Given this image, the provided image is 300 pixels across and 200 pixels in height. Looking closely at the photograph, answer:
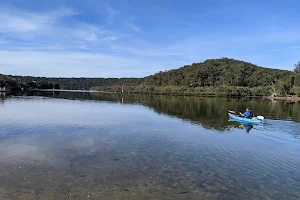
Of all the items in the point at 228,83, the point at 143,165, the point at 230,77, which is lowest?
the point at 143,165

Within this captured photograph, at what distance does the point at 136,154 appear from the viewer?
1538cm

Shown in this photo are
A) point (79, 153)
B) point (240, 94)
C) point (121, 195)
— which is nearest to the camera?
point (121, 195)

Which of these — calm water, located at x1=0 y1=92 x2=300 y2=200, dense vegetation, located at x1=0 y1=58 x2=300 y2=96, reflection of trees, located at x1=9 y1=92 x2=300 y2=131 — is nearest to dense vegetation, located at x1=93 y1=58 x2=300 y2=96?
dense vegetation, located at x1=0 y1=58 x2=300 y2=96

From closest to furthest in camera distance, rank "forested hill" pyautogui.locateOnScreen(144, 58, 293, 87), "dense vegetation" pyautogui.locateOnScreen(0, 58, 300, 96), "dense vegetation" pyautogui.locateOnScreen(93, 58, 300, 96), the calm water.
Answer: the calm water < "dense vegetation" pyautogui.locateOnScreen(93, 58, 300, 96) < "dense vegetation" pyautogui.locateOnScreen(0, 58, 300, 96) < "forested hill" pyautogui.locateOnScreen(144, 58, 293, 87)

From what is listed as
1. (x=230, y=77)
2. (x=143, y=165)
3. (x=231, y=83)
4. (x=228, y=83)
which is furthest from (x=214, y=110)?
(x=230, y=77)

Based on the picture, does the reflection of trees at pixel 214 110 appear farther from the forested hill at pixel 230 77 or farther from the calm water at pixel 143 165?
the forested hill at pixel 230 77

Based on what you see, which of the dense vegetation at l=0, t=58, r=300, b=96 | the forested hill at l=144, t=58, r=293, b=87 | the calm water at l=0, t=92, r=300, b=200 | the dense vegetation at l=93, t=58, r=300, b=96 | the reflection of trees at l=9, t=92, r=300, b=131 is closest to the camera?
the calm water at l=0, t=92, r=300, b=200

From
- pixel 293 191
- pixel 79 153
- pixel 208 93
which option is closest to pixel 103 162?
pixel 79 153

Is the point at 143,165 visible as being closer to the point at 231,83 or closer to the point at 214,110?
the point at 214,110

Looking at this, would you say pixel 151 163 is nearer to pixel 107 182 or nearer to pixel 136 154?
pixel 136 154

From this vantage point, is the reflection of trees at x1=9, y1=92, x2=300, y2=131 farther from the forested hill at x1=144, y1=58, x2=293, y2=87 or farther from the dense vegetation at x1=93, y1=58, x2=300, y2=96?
the forested hill at x1=144, y1=58, x2=293, y2=87

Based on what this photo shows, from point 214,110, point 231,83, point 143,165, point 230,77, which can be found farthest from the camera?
point 230,77

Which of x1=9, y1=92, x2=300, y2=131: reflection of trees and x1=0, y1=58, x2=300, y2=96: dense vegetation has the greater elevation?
x1=0, y1=58, x2=300, y2=96: dense vegetation

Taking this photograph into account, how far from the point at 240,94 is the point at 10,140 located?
125 m
